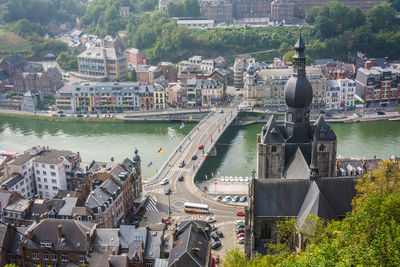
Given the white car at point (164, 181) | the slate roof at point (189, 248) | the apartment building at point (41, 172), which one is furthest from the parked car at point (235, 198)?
the apartment building at point (41, 172)

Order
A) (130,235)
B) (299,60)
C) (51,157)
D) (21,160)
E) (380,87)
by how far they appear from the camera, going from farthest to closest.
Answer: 1. (380,87)
2. (51,157)
3. (21,160)
4. (299,60)
5. (130,235)

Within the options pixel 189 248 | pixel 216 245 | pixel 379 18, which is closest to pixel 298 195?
pixel 189 248

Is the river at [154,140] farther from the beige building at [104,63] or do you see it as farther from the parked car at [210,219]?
the beige building at [104,63]

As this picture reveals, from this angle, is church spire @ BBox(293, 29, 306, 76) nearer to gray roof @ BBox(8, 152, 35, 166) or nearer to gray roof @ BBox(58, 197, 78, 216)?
gray roof @ BBox(58, 197, 78, 216)

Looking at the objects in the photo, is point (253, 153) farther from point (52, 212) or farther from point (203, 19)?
point (203, 19)

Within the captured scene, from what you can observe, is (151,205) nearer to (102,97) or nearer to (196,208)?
(196,208)

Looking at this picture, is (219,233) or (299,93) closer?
(299,93)
